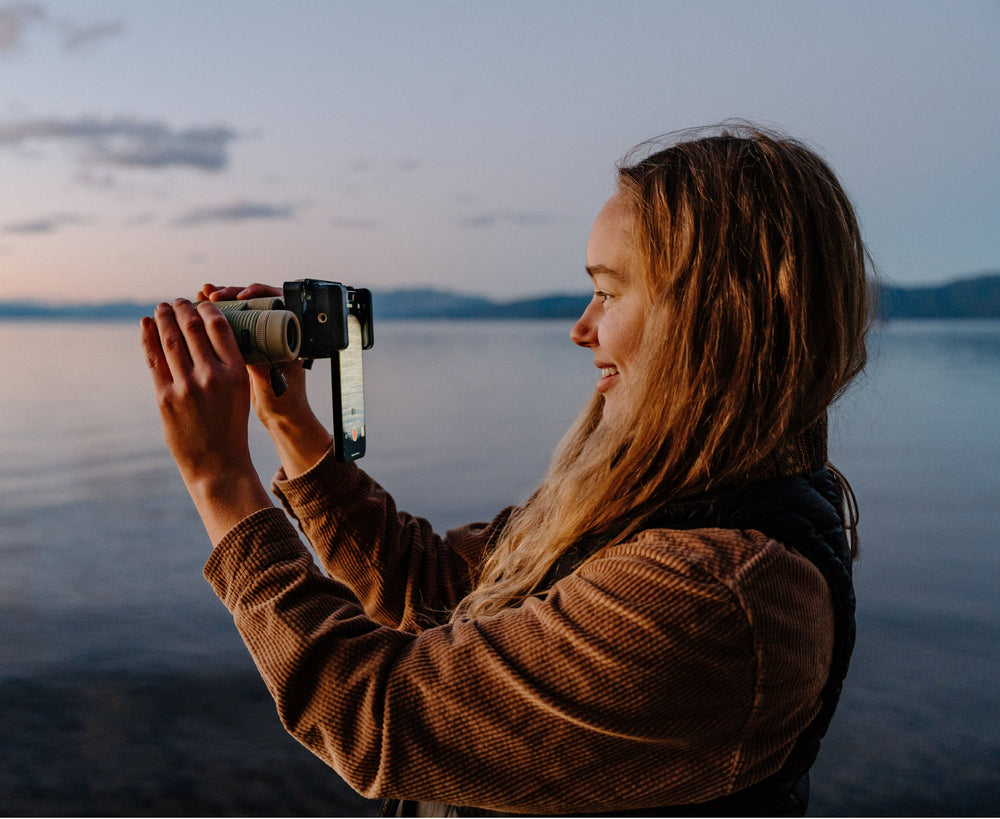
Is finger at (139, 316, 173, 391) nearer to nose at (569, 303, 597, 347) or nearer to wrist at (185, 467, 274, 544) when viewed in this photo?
wrist at (185, 467, 274, 544)

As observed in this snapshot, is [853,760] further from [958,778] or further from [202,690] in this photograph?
[202,690]

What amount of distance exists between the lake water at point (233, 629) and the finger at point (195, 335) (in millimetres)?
832

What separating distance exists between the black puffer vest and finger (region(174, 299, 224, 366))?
27.7 inches

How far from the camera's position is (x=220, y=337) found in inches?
48.5

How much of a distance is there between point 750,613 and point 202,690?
4.45 metres

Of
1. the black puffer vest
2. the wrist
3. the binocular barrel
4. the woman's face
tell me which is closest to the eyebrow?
the woman's face

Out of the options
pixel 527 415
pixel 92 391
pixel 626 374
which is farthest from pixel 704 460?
pixel 92 391

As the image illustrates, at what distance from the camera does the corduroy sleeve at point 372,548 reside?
1.73 metres

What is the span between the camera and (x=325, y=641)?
106 centimetres

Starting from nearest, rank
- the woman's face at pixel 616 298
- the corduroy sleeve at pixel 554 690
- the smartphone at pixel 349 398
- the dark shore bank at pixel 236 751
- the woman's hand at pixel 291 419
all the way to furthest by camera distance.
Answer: the corduroy sleeve at pixel 554 690 < the woman's face at pixel 616 298 < the smartphone at pixel 349 398 < the woman's hand at pixel 291 419 < the dark shore bank at pixel 236 751

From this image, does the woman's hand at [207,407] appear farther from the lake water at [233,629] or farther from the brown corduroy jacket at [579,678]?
the lake water at [233,629]

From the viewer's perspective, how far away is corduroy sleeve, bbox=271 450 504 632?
1728 mm

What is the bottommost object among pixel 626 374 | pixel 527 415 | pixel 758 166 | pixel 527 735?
pixel 527 415

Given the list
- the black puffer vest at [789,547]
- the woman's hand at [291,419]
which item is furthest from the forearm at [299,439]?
the black puffer vest at [789,547]
